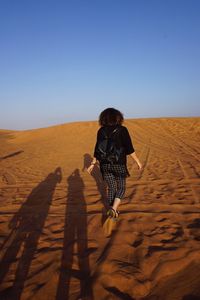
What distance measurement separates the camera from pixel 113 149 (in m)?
4.17

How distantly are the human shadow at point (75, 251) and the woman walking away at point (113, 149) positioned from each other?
651 millimetres

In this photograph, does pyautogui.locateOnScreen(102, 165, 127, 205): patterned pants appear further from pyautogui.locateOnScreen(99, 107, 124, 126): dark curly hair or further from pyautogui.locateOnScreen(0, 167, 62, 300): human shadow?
pyautogui.locateOnScreen(0, 167, 62, 300): human shadow

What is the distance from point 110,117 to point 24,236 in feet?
7.52

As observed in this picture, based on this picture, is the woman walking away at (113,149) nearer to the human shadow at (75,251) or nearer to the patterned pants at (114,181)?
the patterned pants at (114,181)

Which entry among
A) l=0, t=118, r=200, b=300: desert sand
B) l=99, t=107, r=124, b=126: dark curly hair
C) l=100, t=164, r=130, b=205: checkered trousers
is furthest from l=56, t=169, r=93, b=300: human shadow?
l=99, t=107, r=124, b=126: dark curly hair

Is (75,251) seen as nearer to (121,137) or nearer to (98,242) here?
(98,242)

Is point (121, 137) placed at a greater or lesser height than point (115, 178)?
greater

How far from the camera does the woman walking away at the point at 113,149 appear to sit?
13.7 ft

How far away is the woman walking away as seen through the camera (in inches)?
164

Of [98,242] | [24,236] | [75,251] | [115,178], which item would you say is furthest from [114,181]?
[24,236]

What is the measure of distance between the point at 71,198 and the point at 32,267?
310 centimetres

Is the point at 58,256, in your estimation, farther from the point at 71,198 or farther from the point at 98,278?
the point at 71,198

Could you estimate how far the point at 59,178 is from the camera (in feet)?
30.0

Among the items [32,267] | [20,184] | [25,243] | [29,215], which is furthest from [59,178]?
[32,267]
